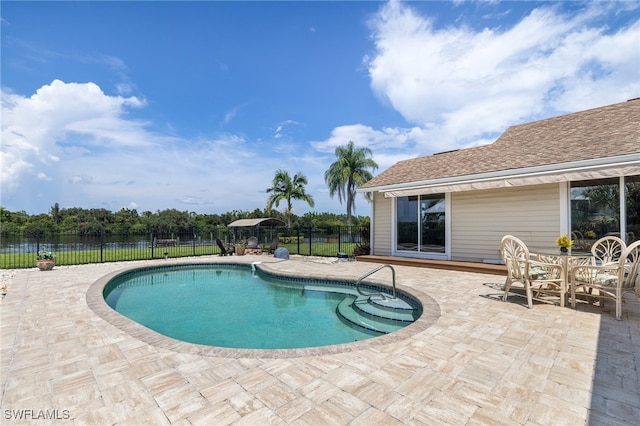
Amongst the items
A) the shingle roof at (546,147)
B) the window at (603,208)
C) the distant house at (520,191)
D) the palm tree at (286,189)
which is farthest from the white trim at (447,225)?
the palm tree at (286,189)

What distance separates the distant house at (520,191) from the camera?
8227 millimetres

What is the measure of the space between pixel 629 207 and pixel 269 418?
420 inches

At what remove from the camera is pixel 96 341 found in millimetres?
4207

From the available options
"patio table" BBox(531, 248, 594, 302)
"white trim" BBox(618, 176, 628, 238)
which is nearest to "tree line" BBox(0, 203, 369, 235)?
"white trim" BBox(618, 176, 628, 238)

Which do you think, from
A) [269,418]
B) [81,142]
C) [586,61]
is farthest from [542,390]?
[81,142]

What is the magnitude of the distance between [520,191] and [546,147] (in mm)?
1904

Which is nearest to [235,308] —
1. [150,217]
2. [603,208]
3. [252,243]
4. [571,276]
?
[571,276]

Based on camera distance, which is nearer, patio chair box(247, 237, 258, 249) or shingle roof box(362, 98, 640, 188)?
shingle roof box(362, 98, 640, 188)

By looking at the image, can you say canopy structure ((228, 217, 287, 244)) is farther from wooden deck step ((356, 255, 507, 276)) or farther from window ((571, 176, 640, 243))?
window ((571, 176, 640, 243))

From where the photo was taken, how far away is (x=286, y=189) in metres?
28.5

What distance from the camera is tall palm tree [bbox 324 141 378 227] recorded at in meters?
26.5

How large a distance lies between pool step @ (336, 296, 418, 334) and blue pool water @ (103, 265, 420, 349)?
18 cm

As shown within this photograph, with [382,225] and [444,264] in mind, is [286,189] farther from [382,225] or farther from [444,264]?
[444,264]

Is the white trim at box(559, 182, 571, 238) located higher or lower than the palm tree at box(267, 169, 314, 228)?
lower
